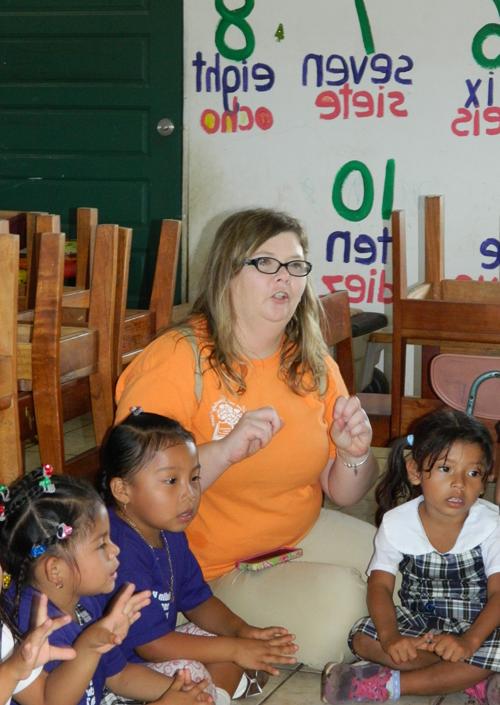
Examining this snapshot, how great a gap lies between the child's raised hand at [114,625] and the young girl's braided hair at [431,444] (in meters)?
0.85

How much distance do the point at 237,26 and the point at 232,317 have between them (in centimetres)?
309

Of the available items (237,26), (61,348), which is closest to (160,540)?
(61,348)

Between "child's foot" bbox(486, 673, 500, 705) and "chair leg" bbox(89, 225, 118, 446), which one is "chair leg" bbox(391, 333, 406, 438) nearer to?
"chair leg" bbox(89, 225, 118, 446)

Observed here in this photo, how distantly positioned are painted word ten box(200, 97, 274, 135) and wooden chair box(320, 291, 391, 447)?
177 cm

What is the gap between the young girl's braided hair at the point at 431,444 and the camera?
2340mm

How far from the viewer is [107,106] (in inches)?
213

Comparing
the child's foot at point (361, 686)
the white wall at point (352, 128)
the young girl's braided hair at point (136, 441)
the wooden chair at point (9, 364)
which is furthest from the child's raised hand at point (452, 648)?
the white wall at point (352, 128)

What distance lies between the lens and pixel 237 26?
16.9 ft

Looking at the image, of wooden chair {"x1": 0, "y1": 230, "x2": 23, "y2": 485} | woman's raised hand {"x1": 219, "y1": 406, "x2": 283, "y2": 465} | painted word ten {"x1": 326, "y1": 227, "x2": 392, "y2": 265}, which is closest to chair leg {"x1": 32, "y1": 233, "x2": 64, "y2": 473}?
wooden chair {"x1": 0, "y1": 230, "x2": 23, "y2": 485}

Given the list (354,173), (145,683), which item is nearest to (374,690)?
(145,683)

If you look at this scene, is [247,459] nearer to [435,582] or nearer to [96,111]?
[435,582]

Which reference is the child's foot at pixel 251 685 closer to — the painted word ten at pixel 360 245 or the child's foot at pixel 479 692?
the child's foot at pixel 479 692

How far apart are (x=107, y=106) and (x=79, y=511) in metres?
3.86

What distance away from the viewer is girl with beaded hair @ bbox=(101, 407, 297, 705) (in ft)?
6.97
